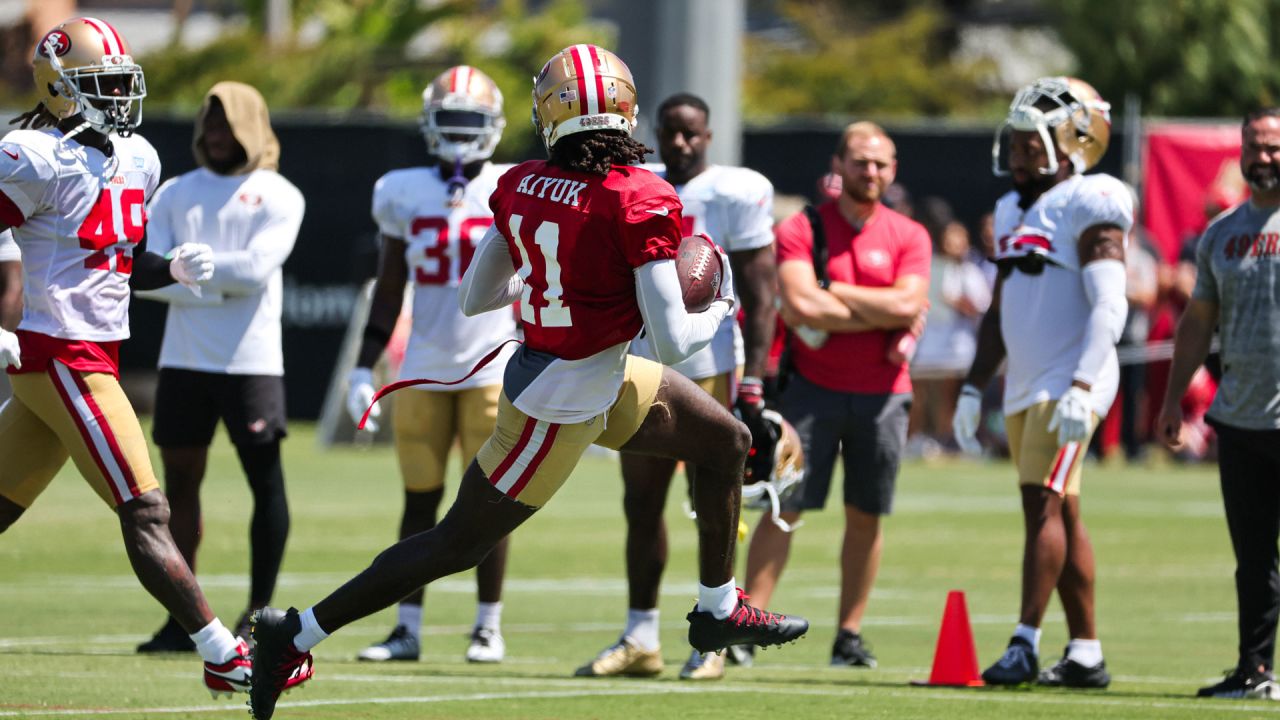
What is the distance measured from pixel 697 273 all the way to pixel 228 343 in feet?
9.80

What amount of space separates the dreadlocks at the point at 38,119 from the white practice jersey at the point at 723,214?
247 cm

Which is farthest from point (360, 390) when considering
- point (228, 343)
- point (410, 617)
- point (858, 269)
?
point (858, 269)

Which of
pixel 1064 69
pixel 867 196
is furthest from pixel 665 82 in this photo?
pixel 1064 69

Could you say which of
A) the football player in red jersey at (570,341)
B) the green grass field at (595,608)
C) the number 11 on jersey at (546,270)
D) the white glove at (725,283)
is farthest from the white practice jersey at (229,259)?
the white glove at (725,283)

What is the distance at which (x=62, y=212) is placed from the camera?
756 cm

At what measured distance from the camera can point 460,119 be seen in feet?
31.7

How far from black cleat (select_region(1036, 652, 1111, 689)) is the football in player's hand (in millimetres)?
2523

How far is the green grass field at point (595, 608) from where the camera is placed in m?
7.91

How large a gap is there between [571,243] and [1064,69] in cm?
3395

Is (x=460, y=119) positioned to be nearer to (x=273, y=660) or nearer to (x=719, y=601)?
(x=719, y=601)

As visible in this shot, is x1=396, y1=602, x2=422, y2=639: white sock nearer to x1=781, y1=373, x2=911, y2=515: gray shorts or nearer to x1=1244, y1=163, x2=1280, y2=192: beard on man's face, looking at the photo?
x1=781, y1=373, x2=911, y2=515: gray shorts

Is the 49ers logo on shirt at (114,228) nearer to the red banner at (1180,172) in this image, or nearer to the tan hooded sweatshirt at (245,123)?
the tan hooded sweatshirt at (245,123)

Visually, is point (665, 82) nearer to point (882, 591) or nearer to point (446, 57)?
point (882, 591)

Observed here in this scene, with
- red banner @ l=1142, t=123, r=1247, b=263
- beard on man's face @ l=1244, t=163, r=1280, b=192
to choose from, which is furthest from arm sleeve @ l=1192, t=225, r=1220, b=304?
red banner @ l=1142, t=123, r=1247, b=263
